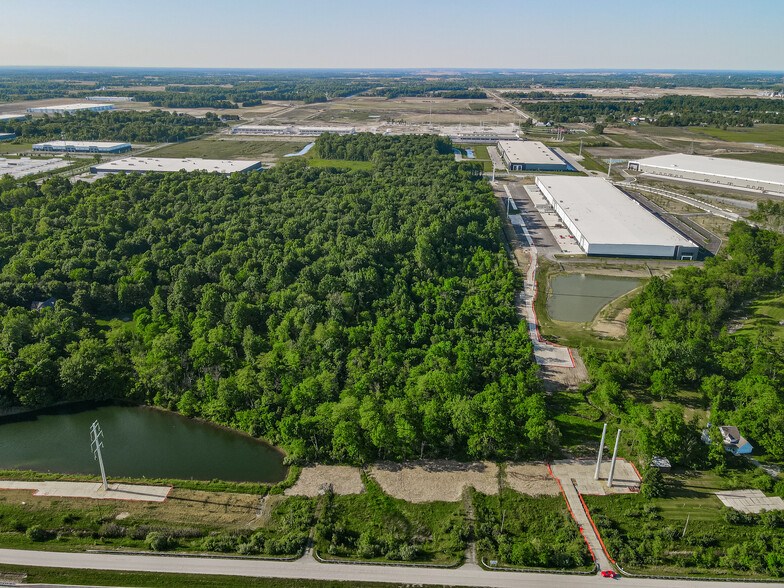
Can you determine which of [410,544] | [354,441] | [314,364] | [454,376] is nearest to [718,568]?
[410,544]

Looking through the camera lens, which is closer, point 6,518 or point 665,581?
point 665,581

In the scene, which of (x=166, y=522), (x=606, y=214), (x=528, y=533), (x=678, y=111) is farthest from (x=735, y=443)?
(x=678, y=111)

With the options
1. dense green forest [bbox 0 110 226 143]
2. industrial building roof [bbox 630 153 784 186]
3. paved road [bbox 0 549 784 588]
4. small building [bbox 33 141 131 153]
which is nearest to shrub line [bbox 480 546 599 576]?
paved road [bbox 0 549 784 588]

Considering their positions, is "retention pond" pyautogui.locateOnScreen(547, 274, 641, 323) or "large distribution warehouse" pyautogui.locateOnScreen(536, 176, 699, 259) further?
"large distribution warehouse" pyautogui.locateOnScreen(536, 176, 699, 259)

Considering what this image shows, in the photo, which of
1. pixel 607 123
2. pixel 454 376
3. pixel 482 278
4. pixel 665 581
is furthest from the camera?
pixel 607 123

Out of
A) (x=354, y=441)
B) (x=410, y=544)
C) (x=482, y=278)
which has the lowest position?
(x=410, y=544)

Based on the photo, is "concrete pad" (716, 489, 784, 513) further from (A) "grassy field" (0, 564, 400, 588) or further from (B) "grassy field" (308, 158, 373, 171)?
(B) "grassy field" (308, 158, 373, 171)

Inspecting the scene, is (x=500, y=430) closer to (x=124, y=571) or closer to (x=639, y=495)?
(x=639, y=495)
